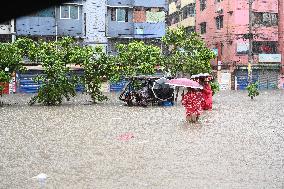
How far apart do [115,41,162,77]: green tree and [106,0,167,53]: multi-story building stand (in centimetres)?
1655

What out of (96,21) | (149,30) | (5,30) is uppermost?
(96,21)

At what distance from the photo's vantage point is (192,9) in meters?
55.7

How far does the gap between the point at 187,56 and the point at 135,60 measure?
278 inches

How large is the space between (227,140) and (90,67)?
14429 millimetres

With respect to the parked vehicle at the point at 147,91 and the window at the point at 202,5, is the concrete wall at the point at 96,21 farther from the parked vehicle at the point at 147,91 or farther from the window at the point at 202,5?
the parked vehicle at the point at 147,91

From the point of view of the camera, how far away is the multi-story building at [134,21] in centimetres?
4172

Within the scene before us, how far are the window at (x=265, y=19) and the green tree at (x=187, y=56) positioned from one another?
11978 mm

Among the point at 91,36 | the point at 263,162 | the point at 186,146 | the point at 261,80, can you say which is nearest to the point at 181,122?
the point at 186,146

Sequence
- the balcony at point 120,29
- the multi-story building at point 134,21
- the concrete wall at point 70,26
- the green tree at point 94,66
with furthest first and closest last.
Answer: the multi-story building at point 134,21
the balcony at point 120,29
the concrete wall at point 70,26
the green tree at point 94,66

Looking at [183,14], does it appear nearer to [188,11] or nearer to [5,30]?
[188,11]

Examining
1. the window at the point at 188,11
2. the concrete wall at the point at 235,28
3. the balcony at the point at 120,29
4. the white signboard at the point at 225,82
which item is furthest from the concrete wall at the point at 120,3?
the window at the point at 188,11

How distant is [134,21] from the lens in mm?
42500

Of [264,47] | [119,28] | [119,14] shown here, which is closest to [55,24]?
[119,28]

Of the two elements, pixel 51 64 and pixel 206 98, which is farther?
pixel 51 64
